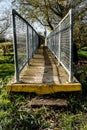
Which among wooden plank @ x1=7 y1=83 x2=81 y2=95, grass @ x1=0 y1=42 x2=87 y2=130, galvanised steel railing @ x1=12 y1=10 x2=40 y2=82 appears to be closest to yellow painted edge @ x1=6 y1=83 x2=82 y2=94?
wooden plank @ x1=7 y1=83 x2=81 y2=95

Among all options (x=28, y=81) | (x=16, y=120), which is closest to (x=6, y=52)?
(x=28, y=81)

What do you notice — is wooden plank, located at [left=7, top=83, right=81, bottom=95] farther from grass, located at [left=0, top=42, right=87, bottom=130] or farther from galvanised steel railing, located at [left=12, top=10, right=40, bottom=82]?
galvanised steel railing, located at [left=12, top=10, right=40, bottom=82]

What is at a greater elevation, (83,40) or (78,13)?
(78,13)

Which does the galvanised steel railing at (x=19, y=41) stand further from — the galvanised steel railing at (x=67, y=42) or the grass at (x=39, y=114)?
the galvanised steel railing at (x=67, y=42)

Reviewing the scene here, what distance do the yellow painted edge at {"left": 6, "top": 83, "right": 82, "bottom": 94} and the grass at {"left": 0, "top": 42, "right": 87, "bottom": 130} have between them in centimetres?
11

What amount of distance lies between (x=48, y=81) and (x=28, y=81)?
387 millimetres

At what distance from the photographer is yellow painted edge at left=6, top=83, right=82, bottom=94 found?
5234mm

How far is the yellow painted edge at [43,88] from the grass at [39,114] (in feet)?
0.36

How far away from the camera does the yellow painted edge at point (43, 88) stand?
523 cm

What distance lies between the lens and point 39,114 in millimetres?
4691

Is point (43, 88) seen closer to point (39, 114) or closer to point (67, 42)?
point (39, 114)

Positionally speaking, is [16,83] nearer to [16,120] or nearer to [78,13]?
[16,120]

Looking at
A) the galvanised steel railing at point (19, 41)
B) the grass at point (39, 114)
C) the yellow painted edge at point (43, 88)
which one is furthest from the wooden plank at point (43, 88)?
the galvanised steel railing at point (19, 41)

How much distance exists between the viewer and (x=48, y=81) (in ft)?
18.8
